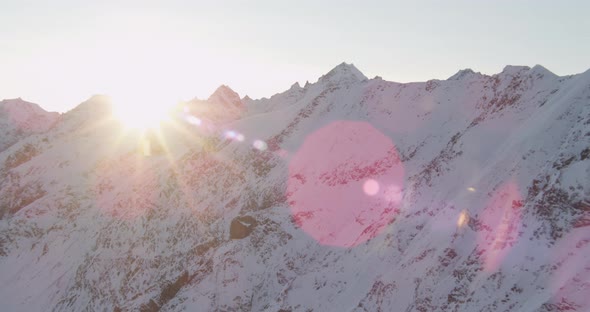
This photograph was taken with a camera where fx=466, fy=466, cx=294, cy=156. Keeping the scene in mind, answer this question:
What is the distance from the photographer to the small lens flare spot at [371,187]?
49.2 m

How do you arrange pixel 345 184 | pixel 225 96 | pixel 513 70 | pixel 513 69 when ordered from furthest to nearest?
pixel 225 96, pixel 345 184, pixel 513 69, pixel 513 70

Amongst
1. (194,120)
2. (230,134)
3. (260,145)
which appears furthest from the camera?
(194,120)

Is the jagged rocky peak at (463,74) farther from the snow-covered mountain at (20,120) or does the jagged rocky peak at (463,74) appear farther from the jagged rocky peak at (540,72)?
the snow-covered mountain at (20,120)

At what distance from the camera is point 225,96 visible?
390 ft

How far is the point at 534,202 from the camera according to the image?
29812 millimetres

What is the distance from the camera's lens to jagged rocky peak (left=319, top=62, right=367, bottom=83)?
83.5 metres

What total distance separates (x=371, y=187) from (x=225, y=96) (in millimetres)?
75879

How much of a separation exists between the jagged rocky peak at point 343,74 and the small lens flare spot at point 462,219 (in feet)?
164

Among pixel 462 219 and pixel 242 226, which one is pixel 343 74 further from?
pixel 462 219

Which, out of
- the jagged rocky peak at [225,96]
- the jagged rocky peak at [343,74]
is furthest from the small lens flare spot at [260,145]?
the jagged rocky peak at [225,96]

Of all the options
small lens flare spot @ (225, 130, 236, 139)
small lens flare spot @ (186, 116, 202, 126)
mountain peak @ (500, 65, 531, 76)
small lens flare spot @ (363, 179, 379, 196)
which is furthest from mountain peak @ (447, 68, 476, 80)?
small lens flare spot @ (186, 116, 202, 126)

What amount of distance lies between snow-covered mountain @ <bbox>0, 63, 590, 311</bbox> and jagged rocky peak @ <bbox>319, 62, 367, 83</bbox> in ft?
2.59

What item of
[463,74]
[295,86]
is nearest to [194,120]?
[295,86]

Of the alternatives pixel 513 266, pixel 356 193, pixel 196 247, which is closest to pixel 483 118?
pixel 356 193
